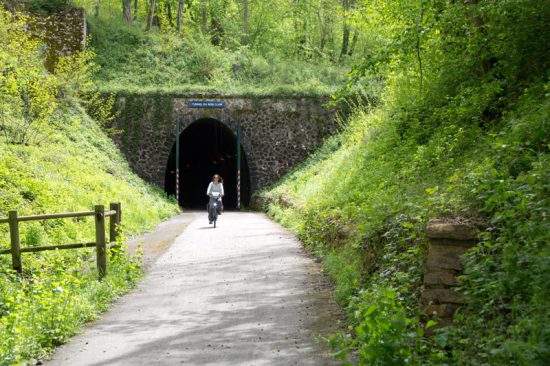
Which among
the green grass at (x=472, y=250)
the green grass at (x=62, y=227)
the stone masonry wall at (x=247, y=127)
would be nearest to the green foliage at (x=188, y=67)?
the stone masonry wall at (x=247, y=127)

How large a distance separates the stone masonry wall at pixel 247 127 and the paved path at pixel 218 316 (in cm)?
1481

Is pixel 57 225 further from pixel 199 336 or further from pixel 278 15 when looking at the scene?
pixel 278 15

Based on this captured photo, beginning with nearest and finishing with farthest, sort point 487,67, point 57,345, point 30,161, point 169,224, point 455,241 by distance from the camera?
point 455,241
point 57,345
point 487,67
point 30,161
point 169,224

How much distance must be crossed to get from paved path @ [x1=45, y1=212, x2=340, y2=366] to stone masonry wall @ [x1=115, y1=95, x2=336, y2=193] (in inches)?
583

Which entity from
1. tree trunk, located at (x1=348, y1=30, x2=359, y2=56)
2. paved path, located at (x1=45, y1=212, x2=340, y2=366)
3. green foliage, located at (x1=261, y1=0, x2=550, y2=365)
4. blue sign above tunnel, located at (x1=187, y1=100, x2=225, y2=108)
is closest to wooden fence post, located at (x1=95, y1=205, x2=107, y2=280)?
paved path, located at (x1=45, y1=212, x2=340, y2=366)

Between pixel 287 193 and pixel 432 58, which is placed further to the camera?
pixel 287 193

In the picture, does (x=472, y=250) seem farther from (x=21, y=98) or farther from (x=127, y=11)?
(x=127, y=11)

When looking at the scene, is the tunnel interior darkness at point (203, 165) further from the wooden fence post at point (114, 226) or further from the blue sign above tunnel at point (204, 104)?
the wooden fence post at point (114, 226)

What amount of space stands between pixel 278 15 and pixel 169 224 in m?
26.1

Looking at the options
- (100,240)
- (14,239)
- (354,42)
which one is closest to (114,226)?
(100,240)

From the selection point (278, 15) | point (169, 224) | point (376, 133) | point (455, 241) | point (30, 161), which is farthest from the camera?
point (278, 15)

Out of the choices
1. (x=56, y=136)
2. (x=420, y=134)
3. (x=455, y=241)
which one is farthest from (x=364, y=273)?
(x=56, y=136)

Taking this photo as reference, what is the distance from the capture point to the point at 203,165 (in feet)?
123

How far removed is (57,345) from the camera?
6.14m
